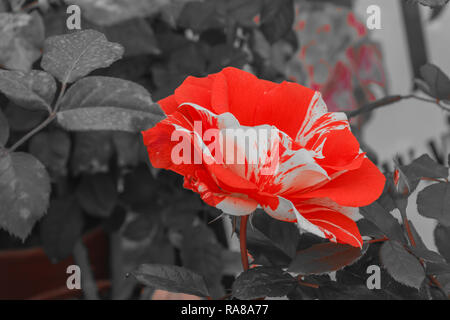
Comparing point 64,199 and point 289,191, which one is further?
point 64,199

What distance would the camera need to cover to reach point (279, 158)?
0.17 m

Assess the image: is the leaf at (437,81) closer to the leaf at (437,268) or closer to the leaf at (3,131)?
the leaf at (437,268)

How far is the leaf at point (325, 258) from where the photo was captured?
7.6 inches

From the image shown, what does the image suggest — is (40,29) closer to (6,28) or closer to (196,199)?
(6,28)

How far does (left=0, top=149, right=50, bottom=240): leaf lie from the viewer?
0.19m

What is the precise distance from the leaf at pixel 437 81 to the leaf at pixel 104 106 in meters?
0.18

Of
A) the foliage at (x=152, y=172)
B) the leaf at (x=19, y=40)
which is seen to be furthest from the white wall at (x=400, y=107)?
the leaf at (x=19, y=40)

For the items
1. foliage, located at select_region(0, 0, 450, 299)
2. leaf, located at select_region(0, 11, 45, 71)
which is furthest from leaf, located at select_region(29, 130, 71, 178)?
leaf, located at select_region(0, 11, 45, 71)

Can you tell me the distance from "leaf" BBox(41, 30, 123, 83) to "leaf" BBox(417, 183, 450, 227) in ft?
0.56

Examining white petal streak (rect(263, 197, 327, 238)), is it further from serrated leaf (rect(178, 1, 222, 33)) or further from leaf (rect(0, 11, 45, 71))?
serrated leaf (rect(178, 1, 222, 33))

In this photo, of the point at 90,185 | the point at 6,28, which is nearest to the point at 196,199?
the point at 90,185

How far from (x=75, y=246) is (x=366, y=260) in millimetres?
342

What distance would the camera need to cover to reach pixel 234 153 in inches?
6.3
